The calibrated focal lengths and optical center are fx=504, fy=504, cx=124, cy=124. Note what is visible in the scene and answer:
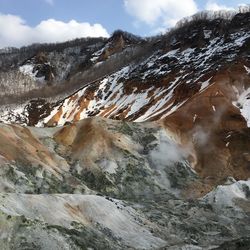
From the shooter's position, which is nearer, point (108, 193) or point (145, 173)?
point (108, 193)

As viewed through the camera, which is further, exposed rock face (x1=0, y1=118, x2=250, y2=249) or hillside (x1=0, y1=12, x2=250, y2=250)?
hillside (x1=0, y1=12, x2=250, y2=250)

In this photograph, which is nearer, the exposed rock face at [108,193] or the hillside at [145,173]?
the exposed rock face at [108,193]

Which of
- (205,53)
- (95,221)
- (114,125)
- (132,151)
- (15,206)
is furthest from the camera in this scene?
(205,53)

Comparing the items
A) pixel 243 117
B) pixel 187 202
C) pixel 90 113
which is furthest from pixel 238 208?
pixel 90 113

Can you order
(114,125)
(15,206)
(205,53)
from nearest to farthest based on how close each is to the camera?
1. (15,206)
2. (114,125)
3. (205,53)

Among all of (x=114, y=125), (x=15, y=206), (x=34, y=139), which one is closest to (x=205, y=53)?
(x=114, y=125)

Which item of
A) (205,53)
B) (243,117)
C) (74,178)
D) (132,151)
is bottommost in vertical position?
(74,178)

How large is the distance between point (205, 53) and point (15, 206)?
93.9 meters

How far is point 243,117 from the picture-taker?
2874 inches

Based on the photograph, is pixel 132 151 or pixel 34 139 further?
pixel 132 151

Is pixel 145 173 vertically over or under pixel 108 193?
over

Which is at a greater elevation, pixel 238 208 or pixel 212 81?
pixel 212 81

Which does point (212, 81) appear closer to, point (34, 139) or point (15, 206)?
point (34, 139)

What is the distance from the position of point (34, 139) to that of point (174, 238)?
2359 cm
